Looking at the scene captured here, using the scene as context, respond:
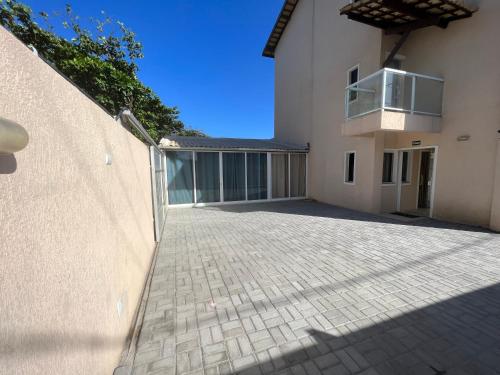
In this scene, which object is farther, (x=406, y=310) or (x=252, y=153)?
(x=252, y=153)

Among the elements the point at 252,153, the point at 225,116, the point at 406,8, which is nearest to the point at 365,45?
the point at 406,8

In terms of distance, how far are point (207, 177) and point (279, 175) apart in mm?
3531

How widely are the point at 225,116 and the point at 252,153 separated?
3078cm

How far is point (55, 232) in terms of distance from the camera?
47.3 inches

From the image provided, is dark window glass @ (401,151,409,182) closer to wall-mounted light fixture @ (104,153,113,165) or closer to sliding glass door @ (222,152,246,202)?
sliding glass door @ (222,152,246,202)

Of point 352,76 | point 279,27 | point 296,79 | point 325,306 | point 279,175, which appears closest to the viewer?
point 325,306

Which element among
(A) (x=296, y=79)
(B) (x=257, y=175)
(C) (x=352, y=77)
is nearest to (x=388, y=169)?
(C) (x=352, y=77)

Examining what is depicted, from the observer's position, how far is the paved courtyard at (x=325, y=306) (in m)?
2.01

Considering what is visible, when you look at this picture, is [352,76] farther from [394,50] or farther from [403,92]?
[403,92]

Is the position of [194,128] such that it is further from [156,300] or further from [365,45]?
[156,300]

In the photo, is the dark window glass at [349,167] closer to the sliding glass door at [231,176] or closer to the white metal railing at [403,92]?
the white metal railing at [403,92]

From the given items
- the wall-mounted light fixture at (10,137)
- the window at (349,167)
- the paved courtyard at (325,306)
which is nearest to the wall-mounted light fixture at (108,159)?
the wall-mounted light fixture at (10,137)

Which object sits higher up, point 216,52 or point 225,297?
point 216,52

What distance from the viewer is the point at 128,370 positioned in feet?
6.31
